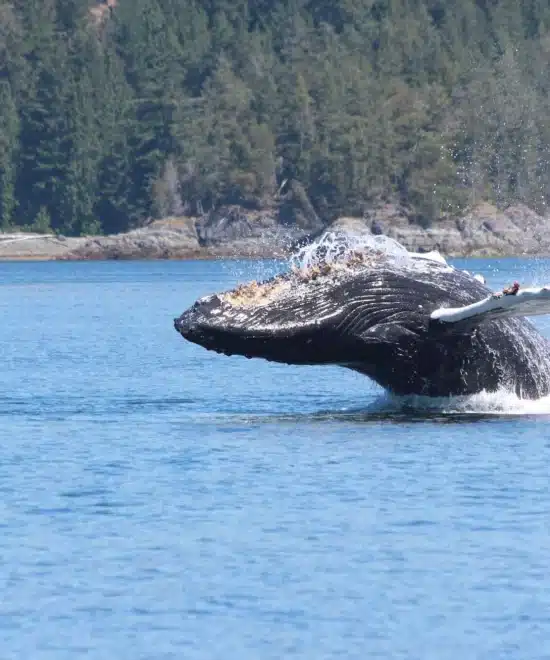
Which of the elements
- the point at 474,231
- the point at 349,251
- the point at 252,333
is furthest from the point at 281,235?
the point at 252,333

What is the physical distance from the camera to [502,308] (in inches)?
798

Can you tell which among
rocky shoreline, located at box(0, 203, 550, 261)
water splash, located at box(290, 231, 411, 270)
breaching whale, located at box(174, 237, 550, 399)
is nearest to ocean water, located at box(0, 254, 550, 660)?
breaching whale, located at box(174, 237, 550, 399)

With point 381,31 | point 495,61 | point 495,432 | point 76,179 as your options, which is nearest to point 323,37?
point 381,31

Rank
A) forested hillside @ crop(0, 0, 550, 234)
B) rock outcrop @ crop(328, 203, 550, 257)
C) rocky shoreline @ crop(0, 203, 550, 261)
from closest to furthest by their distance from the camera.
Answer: rock outcrop @ crop(328, 203, 550, 257) → rocky shoreline @ crop(0, 203, 550, 261) → forested hillside @ crop(0, 0, 550, 234)

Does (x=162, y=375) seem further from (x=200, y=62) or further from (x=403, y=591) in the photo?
(x=200, y=62)

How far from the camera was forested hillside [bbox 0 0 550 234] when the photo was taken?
139 metres

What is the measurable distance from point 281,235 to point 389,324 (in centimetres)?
10994

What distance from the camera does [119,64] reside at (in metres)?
162

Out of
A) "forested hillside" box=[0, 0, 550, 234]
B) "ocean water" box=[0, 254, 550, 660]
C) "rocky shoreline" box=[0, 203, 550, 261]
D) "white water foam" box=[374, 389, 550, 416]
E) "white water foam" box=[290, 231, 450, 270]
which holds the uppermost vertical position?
"forested hillside" box=[0, 0, 550, 234]

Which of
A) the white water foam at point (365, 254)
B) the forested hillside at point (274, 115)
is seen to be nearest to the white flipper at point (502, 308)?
the white water foam at point (365, 254)

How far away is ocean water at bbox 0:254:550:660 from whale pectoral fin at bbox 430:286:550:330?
1332mm

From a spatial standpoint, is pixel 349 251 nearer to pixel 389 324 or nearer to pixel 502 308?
pixel 389 324

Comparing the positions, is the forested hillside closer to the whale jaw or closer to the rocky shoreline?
the rocky shoreline

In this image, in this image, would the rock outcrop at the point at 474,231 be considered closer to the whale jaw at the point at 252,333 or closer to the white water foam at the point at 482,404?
the white water foam at the point at 482,404
